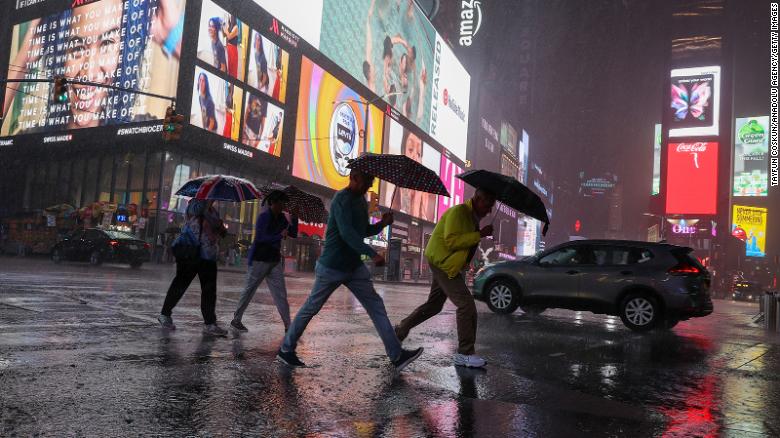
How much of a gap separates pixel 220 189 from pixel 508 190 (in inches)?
134

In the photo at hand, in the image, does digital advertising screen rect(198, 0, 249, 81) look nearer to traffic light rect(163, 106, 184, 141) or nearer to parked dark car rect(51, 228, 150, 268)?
parked dark car rect(51, 228, 150, 268)

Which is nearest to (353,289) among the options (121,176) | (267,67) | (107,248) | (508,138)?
(107,248)

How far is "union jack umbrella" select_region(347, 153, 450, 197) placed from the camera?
5035 mm

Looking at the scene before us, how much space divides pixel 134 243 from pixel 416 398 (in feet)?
70.2

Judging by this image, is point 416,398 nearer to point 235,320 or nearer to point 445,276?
point 445,276

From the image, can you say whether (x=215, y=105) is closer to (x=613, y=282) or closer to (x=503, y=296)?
(x=503, y=296)

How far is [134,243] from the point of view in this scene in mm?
23047

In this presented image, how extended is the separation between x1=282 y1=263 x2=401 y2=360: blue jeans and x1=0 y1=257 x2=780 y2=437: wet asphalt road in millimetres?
247

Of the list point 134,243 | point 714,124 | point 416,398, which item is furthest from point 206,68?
point 714,124

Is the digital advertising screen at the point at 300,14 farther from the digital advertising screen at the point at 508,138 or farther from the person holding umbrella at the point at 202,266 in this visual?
the digital advertising screen at the point at 508,138

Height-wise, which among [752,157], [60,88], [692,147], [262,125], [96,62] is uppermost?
[752,157]

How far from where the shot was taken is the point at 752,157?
328ft

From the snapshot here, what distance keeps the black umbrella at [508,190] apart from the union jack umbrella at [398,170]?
363 millimetres

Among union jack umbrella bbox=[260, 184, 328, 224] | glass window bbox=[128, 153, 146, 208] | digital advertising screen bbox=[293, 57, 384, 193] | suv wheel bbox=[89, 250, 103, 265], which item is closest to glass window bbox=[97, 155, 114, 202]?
glass window bbox=[128, 153, 146, 208]
